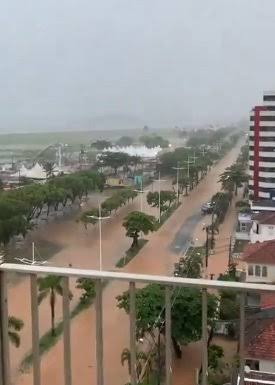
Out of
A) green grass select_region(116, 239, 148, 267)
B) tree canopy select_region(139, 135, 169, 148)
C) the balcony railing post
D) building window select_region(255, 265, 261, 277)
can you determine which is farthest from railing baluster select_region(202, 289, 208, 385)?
tree canopy select_region(139, 135, 169, 148)

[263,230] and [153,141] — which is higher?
[153,141]

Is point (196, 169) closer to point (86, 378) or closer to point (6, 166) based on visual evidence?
point (6, 166)

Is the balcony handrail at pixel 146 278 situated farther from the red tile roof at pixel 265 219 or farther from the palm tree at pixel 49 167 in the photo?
the palm tree at pixel 49 167

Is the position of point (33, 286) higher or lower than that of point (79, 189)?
higher

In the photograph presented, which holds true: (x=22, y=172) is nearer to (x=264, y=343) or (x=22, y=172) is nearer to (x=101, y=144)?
(x=101, y=144)

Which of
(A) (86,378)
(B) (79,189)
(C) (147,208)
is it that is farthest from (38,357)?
(B) (79,189)

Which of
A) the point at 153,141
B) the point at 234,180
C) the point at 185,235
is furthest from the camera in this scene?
the point at 153,141

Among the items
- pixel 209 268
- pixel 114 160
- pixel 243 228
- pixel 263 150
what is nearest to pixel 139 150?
pixel 114 160
